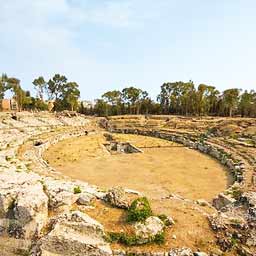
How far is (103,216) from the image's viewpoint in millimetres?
12438

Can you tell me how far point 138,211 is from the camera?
38.7 feet

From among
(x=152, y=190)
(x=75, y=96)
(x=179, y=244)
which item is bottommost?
(x=152, y=190)

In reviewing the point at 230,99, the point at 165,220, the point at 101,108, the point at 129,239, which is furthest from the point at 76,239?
the point at 101,108

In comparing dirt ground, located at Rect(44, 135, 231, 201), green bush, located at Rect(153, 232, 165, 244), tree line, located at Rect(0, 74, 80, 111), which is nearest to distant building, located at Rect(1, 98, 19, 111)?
tree line, located at Rect(0, 74, 80, 111)

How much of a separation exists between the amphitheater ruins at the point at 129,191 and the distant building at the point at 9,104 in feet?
72.7

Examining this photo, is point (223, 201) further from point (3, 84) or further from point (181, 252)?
point (3, 84)

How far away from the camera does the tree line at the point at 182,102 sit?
223ft

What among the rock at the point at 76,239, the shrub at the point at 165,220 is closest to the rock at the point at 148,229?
the shrub at the point at 165,220

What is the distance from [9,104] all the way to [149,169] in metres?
63.2

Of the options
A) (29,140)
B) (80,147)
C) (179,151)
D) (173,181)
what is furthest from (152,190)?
(29,140)

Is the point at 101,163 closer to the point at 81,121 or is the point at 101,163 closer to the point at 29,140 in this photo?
the point at 29,140

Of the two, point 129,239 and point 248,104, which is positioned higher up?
point 248,104

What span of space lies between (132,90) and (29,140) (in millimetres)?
42075

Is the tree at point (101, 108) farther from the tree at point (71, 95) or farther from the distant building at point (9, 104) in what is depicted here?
the distant building at point (9, 104)
